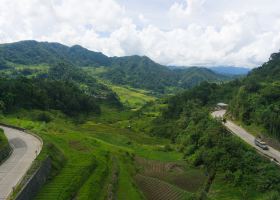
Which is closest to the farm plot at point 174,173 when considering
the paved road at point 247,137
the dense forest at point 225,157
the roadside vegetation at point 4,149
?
the dense forest at point 225,157

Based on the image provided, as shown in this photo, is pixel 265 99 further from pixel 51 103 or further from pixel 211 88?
pixel 51 103

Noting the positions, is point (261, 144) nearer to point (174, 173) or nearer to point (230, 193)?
point (230, 193)

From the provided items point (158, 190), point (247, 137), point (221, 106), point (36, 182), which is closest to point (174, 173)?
point (158, 190)

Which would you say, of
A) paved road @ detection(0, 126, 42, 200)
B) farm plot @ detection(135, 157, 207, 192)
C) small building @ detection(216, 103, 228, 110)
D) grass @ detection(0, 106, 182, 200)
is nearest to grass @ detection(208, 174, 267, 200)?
farm plot @ detection(135, 157, 207, 192)

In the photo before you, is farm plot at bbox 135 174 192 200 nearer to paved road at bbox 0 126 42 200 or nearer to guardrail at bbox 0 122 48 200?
guardrail at bbox 0 122 48 200

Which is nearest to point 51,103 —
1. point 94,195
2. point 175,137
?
point 175,137

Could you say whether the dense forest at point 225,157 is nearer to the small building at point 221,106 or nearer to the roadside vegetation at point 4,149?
the small building at point 221,106
